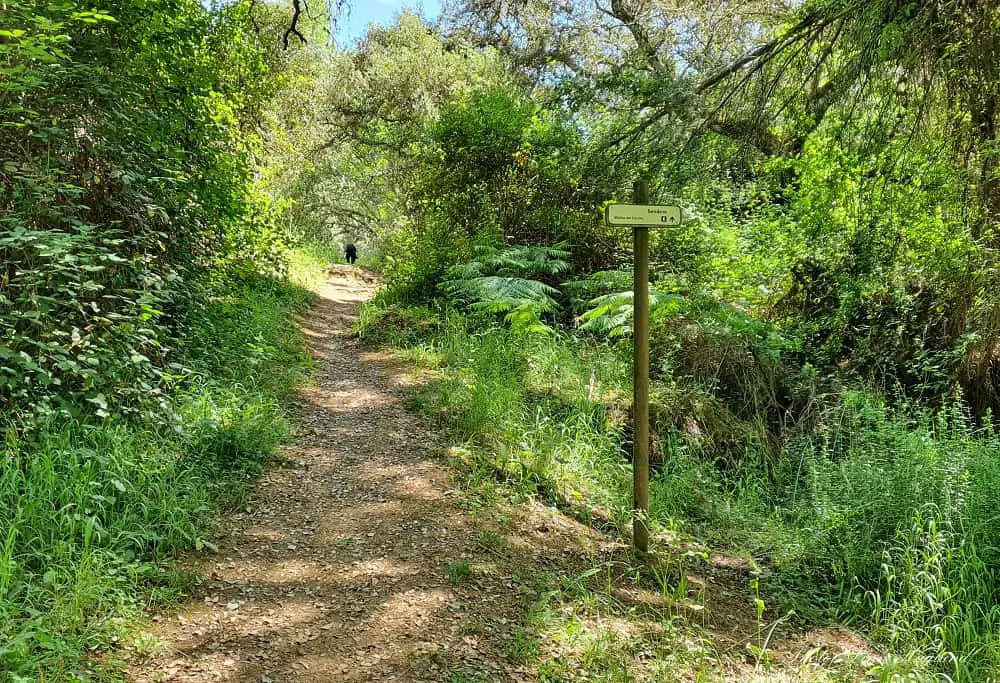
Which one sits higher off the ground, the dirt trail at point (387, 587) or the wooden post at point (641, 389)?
the wooden post at point (641, 389)

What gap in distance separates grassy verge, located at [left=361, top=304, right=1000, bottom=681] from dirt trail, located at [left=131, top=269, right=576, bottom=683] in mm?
A: 433

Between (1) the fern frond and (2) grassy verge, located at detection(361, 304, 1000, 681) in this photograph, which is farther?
(1) the fern frond

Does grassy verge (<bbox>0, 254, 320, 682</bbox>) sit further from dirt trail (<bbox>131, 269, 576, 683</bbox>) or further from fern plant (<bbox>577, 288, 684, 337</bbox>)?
fern plant (<bbox>577, 288, 684, 337</bbox>)

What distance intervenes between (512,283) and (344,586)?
6.17 meters

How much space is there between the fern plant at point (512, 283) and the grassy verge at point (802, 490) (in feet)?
1.44

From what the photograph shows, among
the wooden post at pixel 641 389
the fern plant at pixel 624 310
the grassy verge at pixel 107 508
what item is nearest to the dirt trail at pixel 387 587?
the grassy verge at pixel 107 508

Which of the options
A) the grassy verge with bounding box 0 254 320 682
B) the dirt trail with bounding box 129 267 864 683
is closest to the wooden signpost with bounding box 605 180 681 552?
the dirt trail with bounding box 129 267 864 683

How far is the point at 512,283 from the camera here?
9.30 metres

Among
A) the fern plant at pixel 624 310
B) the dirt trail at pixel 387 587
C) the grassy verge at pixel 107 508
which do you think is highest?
the fern plant at pixel 624 310

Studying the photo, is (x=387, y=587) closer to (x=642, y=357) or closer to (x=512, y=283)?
(x=642, y=357)

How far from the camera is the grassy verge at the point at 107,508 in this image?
2.80 m

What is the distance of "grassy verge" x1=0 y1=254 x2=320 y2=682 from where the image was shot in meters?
2.80

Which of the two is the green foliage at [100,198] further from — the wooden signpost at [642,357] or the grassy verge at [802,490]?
the wooden signpost at [642,357]

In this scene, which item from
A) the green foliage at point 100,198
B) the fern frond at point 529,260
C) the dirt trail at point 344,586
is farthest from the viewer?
the fern frond at point 529,260
